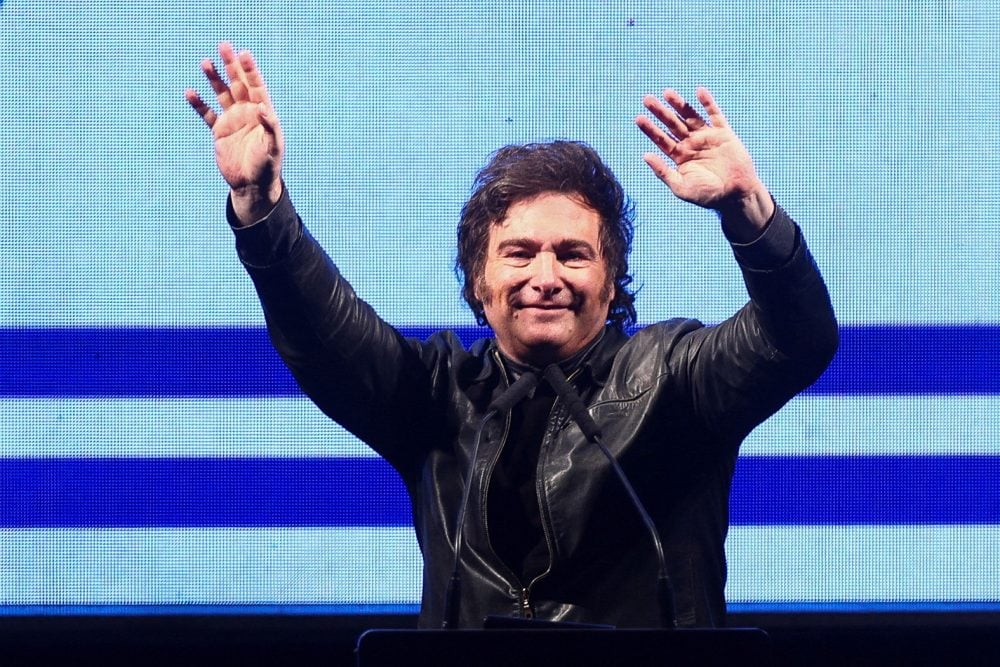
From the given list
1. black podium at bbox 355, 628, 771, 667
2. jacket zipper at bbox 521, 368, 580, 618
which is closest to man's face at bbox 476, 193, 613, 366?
jacket zipper at bbox 521, 368, 580, 618

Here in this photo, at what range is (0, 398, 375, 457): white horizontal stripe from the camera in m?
1.87

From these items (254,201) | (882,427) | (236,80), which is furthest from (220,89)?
(882,427)

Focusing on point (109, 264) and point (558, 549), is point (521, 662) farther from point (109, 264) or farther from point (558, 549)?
point (109, 264)

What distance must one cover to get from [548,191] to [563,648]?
93cm

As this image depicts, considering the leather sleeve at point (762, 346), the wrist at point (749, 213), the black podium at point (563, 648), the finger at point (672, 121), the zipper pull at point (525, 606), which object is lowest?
the zipper pull at point (525, 606)

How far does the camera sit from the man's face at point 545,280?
150cm

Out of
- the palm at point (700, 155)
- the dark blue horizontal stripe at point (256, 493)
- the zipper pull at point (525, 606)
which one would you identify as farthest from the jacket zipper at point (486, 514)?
the dark blue horizontal stripe at point (256, 493)

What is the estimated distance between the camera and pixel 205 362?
6.21 feet

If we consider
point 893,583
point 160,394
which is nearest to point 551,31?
point 160,394

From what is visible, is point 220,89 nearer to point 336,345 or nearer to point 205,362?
point 336,345

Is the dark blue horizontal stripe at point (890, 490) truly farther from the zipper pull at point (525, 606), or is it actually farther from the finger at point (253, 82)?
the finger at point (253, 82)

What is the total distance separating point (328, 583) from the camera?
1875mm

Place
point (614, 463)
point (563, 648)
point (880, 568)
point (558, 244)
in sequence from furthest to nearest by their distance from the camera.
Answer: point (880, 568) < point (558, 244) < point (614, 463) < point (563, 648)

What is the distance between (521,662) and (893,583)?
50.8 inches
